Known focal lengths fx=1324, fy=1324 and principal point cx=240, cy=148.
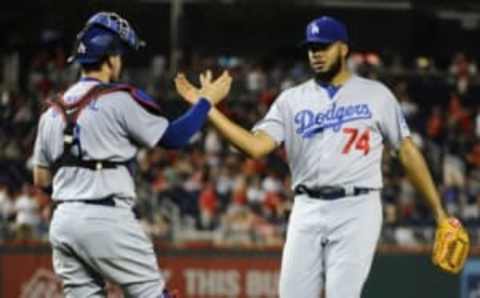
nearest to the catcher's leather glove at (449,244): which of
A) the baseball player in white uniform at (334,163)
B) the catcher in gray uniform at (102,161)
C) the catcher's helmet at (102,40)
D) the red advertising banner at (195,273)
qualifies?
the baseball player in white uniform at (334,163)

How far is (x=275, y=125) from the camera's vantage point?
22.0 feet

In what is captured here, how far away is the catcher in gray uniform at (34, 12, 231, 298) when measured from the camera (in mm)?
5621

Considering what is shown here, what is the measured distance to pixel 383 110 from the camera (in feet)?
21.8

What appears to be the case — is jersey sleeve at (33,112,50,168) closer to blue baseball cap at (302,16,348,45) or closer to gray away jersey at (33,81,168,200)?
gray away jersey at (33,81,168,200)

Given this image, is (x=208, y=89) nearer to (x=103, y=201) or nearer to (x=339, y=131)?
(x=103, y=201)

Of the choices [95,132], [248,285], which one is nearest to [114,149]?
[95,132]

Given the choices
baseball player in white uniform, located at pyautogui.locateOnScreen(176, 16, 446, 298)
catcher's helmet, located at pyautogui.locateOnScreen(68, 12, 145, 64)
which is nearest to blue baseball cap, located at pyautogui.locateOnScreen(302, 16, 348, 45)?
baseball player in white uniform, located at pyautogui.locateOnScreen(176, 16, 446, 298)

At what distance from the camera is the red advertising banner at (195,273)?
11.9 m

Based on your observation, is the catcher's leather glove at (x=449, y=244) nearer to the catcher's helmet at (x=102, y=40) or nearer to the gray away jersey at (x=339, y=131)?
the gray away jersey at (x=339, y=131)

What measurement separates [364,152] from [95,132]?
1588mm

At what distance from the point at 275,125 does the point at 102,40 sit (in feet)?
4.25

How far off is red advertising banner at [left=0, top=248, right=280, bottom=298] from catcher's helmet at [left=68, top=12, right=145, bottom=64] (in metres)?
6.38

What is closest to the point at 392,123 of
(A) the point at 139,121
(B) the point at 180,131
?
(B) the point at 180,131

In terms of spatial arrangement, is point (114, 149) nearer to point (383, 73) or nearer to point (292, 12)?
point (383, 73)
